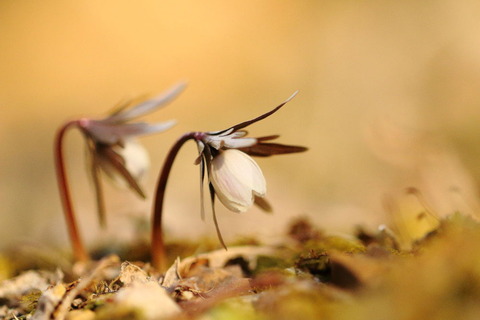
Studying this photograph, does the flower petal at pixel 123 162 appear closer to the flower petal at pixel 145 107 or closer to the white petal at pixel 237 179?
the flower petal at pixel 145 107

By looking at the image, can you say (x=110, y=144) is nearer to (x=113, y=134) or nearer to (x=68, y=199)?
(x=113, y=134)

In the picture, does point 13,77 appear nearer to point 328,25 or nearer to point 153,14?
point 153,14

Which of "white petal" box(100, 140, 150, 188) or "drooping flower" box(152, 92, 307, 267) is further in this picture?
"white petal" box(100, 140, 150, 188)

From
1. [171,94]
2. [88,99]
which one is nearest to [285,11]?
[88,99]

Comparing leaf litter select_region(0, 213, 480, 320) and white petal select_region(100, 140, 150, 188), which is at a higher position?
white petal select_region(100, 140, 150, 188)

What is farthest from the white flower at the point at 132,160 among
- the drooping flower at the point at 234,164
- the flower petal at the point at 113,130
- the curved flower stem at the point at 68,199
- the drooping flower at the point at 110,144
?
the drooping flower at the point at 234,164

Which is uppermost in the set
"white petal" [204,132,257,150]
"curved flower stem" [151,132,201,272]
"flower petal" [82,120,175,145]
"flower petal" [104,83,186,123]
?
"flower petal" [104,83,186,123]

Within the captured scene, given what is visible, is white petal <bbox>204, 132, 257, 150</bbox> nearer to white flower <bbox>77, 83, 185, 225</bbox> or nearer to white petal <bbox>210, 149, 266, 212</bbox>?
white petal <bbox>210, 149, 266, 212</bbox>

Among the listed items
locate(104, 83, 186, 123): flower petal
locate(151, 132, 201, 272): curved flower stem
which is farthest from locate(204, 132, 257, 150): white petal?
locate(104, 83, 186, 123): flower petal

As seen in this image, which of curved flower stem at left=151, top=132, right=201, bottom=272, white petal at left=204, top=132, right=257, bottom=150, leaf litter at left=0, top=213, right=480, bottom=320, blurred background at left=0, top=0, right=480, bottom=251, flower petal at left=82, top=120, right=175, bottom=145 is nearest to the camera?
leaf litter at left=0, top=213, right=480, bottom=320
